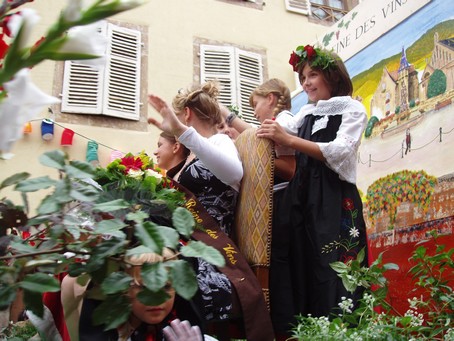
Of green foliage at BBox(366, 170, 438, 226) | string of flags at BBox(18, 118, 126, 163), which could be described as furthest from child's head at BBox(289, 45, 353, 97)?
string of flags at BBox(18, 118, 126, 163)

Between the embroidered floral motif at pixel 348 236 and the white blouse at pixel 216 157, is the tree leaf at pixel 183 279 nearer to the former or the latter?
the white blouse at pixel 216 157

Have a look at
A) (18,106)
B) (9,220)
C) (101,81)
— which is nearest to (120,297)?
(9,220)

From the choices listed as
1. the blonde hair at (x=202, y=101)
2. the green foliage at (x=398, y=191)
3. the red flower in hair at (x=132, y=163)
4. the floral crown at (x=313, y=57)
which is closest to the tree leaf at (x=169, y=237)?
the red flower in hair at (x=132, y=163)

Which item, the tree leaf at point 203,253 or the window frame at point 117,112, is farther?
the window frame at point 117,112

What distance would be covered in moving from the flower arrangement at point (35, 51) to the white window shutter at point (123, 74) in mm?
6941

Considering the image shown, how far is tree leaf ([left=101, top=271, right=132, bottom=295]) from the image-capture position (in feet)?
2.79

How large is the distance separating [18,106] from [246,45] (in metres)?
8.46

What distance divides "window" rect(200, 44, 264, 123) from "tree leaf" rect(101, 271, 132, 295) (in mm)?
7587

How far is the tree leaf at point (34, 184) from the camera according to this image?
2.87ft

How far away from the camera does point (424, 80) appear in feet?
15.6

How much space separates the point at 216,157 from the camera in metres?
2.55

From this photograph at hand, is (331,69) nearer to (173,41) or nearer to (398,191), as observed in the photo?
(398,191)

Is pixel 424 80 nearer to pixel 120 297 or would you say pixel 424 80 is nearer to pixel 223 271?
pixel 223 271

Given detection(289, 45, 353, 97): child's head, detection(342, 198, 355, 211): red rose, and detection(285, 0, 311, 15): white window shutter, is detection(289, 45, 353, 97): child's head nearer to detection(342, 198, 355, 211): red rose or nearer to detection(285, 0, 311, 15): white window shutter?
detection(342, 198, 355, 211): red rose
